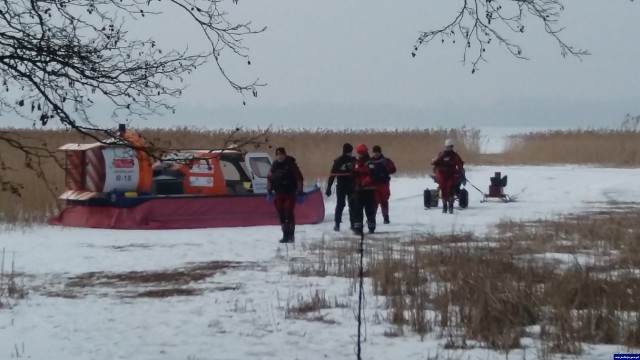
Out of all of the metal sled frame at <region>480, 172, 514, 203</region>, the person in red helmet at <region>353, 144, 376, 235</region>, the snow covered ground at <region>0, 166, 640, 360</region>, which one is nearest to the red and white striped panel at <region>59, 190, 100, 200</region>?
the snow covered ground at <region>0, 166, 640, 360</region>

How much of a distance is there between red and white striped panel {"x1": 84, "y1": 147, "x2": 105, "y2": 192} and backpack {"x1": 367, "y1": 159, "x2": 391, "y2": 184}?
4.60 meters

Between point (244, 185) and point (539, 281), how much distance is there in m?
10.3


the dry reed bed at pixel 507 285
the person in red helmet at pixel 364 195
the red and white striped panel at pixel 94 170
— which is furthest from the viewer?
the red and white striped panel at pixel 94 170

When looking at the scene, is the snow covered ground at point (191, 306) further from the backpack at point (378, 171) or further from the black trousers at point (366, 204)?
the backpack at point (378, 171)

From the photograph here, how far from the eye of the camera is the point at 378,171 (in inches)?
811

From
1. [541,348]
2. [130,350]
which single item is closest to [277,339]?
[130,350]

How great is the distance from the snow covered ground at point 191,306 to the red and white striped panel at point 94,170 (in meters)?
0.97

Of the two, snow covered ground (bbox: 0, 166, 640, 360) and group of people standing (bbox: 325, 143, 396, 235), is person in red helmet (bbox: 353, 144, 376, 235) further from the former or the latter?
snow covered ground (bbox: 0, 166, 640, 360)

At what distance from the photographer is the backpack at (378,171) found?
20266 mm

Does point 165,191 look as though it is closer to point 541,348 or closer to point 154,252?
point 154,252

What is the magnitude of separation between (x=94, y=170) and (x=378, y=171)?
4.93 metres

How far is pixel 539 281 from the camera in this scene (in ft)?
39.8

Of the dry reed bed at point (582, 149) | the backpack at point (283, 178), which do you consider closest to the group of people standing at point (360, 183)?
the backpack at point (283, 178)

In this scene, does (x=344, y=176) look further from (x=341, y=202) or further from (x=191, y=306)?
(x=191, y=306)
